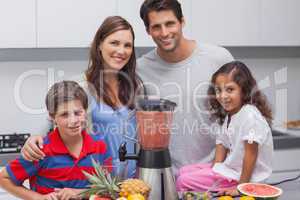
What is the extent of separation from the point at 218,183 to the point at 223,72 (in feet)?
1.30

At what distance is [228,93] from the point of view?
1.64 metres

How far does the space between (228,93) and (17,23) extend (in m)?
1.11

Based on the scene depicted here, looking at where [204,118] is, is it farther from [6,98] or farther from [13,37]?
[6,98]

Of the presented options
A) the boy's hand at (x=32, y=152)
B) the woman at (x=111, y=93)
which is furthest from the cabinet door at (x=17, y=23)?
the boy's hand at (x=32, y=152)

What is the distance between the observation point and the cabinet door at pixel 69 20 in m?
2.20

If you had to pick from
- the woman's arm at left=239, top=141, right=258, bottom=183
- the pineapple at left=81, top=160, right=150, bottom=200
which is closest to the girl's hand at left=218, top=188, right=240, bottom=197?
the woman's arm at left=239, top=141, right=258, bottom=183

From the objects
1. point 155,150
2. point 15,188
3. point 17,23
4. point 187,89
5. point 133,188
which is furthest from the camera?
point 17,23

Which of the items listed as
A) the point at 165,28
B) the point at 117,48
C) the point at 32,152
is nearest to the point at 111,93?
the point at 117,48

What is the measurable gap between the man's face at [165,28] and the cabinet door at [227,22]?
686 millimetres

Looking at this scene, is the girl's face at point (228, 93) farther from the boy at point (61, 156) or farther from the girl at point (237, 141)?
the boy at point (61, 156)

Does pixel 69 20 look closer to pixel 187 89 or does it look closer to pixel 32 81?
pixel 32 81

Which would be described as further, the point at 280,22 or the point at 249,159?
the point at 280,22

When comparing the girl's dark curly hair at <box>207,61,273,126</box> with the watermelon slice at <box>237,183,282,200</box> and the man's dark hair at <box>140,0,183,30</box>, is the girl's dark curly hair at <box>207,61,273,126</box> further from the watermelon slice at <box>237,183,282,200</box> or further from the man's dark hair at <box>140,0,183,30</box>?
the watermelon slice at <box>237,183,282,200</box>

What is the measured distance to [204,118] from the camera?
1.81 m
